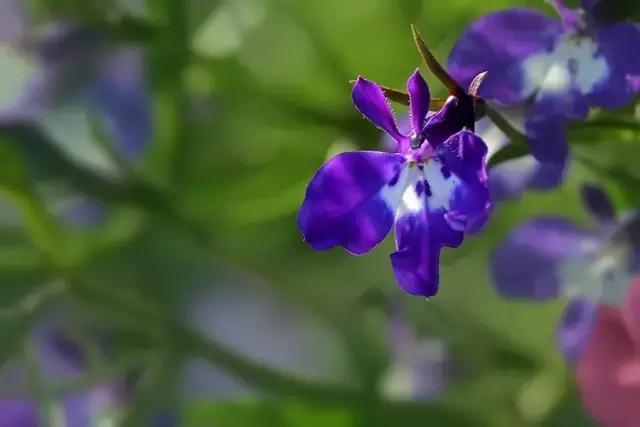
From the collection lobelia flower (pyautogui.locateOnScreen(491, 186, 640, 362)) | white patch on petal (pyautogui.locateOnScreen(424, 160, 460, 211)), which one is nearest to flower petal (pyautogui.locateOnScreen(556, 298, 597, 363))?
lobelia flower (pyautogui.locateOnScreen(491, 186, 640, 362))

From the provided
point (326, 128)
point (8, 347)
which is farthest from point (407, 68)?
point (8, 347)

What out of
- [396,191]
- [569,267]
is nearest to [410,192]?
[396,191]

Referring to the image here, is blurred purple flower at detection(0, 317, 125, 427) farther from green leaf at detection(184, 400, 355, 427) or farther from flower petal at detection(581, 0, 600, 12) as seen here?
flower petal at detection(581, 0, 600, 12)

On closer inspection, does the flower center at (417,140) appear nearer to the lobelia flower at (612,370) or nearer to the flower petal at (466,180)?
the flower petal at (466,180)

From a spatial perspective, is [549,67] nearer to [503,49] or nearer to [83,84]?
[503,49]

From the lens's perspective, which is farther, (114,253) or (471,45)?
(114,253)

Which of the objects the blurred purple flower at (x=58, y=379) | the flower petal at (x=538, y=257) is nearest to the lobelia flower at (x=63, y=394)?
the blurred purple flower at (x=58, y=379)

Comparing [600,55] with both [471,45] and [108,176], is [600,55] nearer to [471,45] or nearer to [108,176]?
[471,45]
